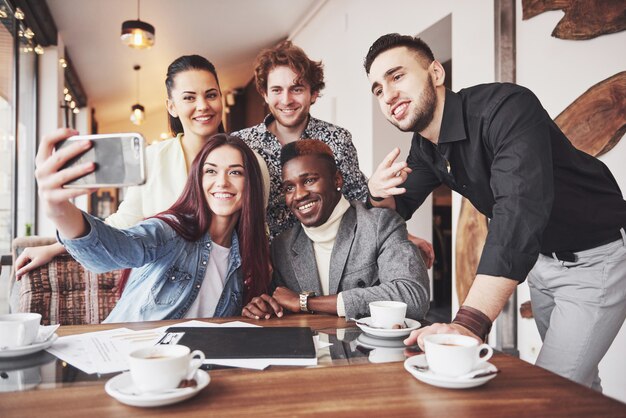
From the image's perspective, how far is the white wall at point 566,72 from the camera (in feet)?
7.90

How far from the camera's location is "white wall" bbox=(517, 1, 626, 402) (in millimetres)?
2408

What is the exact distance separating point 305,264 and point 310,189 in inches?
10.9

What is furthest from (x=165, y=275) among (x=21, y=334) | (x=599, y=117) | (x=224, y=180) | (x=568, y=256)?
(x=599, y=117)

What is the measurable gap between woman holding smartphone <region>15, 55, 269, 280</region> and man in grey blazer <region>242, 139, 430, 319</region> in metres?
0.26

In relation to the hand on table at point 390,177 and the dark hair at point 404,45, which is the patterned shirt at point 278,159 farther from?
the dark hair at point 404,45

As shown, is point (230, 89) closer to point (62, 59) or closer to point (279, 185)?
point (62, 59)

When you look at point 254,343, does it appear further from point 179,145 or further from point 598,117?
point 598,117

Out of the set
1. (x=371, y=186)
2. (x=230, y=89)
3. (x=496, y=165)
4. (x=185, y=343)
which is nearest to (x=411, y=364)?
(x=185, y=343)

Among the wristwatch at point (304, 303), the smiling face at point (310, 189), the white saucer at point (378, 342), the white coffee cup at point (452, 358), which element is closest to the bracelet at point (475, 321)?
the white saucer at point (378, 342)

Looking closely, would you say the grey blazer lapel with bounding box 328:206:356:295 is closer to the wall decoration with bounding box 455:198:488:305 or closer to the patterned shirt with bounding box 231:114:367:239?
the patterned shirt with bounding box 231:114:367:239

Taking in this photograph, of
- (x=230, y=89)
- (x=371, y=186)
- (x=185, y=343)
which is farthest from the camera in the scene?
(x=230, y=89)

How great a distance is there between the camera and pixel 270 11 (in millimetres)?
6836

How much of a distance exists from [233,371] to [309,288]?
829mm

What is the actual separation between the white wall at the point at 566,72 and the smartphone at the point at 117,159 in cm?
224
